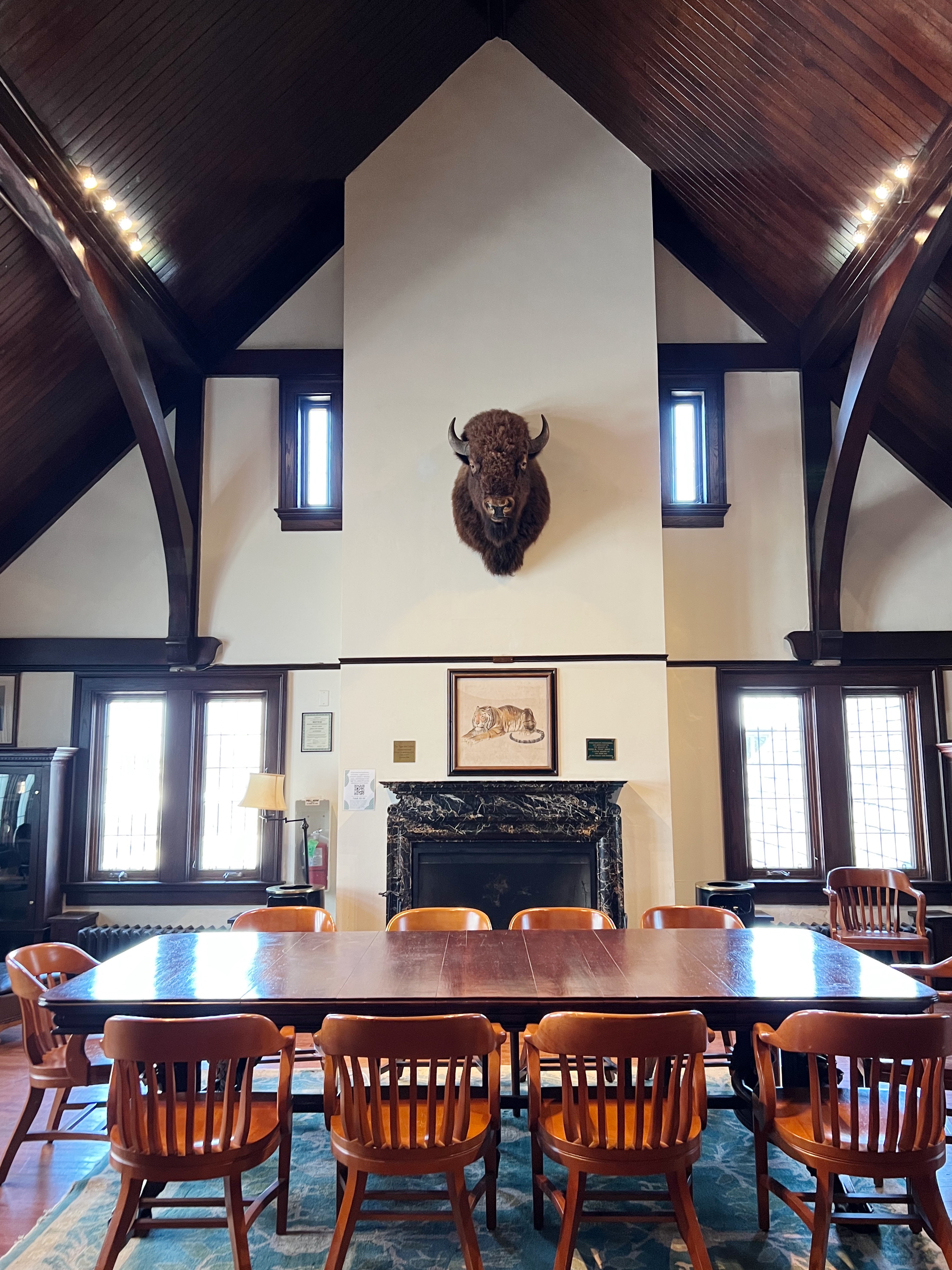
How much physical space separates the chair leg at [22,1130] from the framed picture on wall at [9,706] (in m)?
3.85

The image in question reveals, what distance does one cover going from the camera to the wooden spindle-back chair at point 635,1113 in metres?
2.52

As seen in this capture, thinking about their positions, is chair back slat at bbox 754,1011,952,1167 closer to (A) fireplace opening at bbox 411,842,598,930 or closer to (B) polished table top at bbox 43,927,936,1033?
(B) polished table top at bbox 43,927,936,1033

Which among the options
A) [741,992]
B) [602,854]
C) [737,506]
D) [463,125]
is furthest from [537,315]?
[741,992]

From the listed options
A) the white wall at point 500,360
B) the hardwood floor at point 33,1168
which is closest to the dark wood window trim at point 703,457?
the white wall at point 500,360

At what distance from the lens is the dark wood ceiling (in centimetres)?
433

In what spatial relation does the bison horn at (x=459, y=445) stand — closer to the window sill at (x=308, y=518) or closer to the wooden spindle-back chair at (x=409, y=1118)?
the window sill at (x=308, y=518)

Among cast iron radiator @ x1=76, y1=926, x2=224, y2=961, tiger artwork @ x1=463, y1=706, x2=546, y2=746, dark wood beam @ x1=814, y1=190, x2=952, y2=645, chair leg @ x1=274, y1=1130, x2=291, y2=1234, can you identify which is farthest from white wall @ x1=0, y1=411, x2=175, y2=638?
dark wood beam @ x1=814, y1=190, x2=952, y2=645

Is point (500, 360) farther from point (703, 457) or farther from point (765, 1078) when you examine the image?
point (765, 1078)

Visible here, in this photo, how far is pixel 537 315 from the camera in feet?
20.8

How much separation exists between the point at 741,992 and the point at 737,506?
4560 millimetres

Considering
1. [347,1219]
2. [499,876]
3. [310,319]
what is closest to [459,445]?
[310,319]

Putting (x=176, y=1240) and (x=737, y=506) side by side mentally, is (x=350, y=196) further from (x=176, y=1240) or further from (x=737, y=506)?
(x=176, y=1240)

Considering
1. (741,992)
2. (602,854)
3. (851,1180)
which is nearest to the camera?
(741,992)

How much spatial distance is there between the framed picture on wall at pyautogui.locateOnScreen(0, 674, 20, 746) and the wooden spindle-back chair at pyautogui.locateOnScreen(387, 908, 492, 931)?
3.98m
